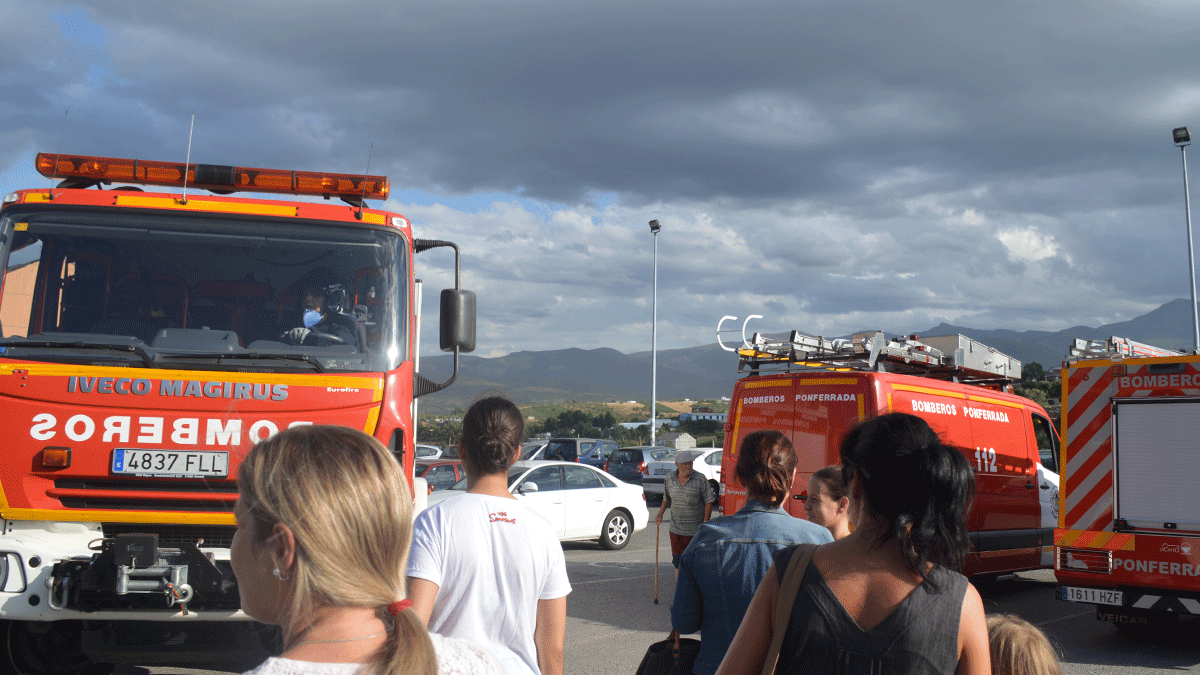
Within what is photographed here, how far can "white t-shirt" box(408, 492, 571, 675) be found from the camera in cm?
279

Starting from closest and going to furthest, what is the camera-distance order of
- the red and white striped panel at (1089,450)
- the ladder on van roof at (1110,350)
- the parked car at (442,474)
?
the red and white striped panel at (1089,450) < the ladder on van roof at (1110,350) < the parked car at (442,474)

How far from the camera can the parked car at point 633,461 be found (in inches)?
987

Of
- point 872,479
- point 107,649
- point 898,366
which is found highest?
point 898,366

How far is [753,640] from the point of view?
7.13 feet

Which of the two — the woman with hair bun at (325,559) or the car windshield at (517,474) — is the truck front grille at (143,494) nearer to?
the woman with hair bun at (325,559)

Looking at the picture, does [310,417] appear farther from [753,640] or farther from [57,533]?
[753,640]

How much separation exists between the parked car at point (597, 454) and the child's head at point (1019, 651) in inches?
1008

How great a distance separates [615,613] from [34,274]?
6003 mm

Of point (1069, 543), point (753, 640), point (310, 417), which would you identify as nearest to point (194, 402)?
point (310, 417)

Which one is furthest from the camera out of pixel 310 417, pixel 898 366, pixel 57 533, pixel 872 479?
pixel 898 366

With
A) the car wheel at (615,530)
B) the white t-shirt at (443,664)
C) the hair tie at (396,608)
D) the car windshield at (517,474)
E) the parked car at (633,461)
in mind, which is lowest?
the car wheel at (615,530)

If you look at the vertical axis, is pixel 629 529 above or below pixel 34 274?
below

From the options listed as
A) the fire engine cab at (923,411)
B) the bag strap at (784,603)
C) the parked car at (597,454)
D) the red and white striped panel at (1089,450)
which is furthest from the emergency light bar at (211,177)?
the parked car at (597,454)

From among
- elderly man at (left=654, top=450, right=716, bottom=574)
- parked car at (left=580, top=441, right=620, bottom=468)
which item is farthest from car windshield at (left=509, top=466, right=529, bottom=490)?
parked car at (left=580, top=441, right=620, bottom=468)
